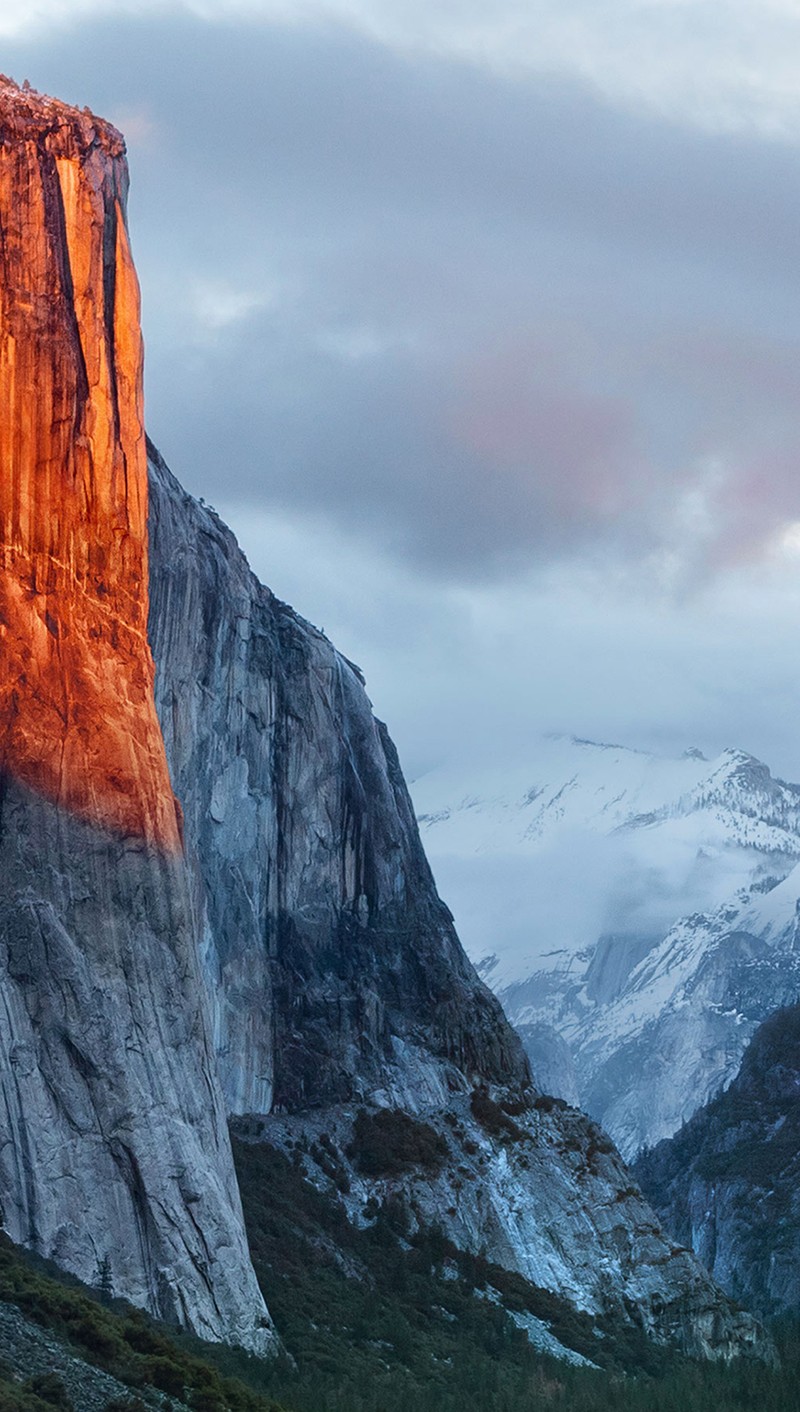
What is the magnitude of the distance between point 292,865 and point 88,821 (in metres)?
52.1

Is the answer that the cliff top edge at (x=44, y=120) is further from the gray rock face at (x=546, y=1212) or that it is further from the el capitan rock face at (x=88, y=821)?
the gray rock face at (x=546, y=1212)

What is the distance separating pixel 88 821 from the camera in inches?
3292

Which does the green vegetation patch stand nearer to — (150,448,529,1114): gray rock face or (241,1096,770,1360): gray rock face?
(241,1096,770,1360): gray rock face

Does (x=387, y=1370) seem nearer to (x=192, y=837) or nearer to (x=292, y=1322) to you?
(x=292, y=1322)

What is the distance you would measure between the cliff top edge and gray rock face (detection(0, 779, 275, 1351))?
28.7 metres

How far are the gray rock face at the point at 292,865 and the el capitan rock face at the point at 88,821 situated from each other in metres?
29.3

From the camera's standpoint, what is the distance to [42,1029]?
7875 cm

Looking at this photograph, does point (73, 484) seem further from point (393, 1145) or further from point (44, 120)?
point (393, 1145)

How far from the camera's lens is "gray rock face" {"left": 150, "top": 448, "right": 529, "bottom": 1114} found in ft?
401

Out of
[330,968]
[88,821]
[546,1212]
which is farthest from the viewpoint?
[330,968]

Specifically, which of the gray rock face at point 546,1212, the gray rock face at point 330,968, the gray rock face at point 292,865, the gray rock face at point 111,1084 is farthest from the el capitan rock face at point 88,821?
the gray rock face at point 546,1212

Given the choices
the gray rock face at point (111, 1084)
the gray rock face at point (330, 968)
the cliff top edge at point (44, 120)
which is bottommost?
the gray rock face at point (111, 1084)

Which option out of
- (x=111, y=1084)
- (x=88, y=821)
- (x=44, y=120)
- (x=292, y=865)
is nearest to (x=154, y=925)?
(x=88, y=821)

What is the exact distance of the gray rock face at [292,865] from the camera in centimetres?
12238
